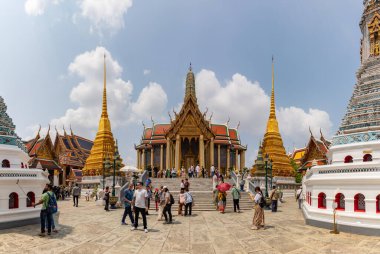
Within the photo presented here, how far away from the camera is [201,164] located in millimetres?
39875

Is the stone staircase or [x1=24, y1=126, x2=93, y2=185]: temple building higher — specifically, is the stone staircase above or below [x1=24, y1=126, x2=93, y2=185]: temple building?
below

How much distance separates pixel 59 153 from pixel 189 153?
22.2 meters

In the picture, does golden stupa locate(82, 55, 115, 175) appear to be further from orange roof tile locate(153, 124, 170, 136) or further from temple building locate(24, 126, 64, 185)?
temple building locate(24, 126, 64, 185)

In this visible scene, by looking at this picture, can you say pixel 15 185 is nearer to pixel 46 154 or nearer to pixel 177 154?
pixel 177 154

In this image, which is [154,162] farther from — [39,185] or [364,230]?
[364,230]

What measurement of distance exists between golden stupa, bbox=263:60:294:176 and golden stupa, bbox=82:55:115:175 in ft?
58.3

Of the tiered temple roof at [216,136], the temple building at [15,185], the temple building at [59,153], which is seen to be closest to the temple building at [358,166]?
the temple building at [15,185]

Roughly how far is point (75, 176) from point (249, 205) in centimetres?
3541

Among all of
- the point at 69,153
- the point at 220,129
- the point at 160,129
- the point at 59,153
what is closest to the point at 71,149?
the point at 69,153

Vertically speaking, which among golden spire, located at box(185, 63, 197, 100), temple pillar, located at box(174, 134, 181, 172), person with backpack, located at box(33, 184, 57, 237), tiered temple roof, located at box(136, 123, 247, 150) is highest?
golden spire, located at box(185, 63, 197, 100)

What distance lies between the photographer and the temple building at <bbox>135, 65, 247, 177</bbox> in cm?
4050

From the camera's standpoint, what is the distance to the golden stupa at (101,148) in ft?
126

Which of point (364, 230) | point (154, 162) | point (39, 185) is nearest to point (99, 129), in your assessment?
point (154, 162)

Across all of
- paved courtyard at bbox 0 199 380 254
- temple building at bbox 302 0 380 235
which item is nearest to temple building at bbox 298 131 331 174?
temple building at bbox 302 0 380 235
